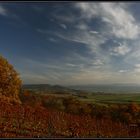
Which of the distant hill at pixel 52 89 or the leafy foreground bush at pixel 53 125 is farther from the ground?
the distant hill at pixel 52 89

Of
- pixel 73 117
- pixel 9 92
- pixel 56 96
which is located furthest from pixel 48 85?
pixel 9 92

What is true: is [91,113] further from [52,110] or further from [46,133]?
[46,133]

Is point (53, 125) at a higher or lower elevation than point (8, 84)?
lower

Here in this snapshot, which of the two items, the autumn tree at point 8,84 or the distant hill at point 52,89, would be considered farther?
the autumn tree at point 8,84

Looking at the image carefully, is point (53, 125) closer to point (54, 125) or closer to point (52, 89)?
point (54, 125)

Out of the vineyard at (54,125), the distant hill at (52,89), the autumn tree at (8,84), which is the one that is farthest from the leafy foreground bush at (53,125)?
the autumn tree at (8,84)

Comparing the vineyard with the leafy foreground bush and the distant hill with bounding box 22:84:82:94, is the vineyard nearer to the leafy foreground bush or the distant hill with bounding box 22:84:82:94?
the leafy foreground bush

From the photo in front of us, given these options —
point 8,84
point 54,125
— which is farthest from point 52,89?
point 8,84

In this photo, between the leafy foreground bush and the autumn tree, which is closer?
the leafy foreground bush

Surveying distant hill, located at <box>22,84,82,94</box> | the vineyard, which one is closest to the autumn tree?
distant hill, located at <box>22,84,82,94</box>

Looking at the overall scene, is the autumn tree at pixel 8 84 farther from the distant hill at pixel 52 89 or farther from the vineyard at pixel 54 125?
the vineyard at pixel 54 125

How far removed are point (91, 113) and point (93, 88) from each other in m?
0.90

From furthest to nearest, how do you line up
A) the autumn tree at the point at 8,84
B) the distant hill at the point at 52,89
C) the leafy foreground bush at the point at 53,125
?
the autumn tree at the point at 8,84 < the distant hill at the point at 52,89 < the leafy foreground bush at the point at 53,125

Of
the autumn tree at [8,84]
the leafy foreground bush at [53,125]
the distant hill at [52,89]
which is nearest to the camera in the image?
the leafy foreground bush at [53,125]
